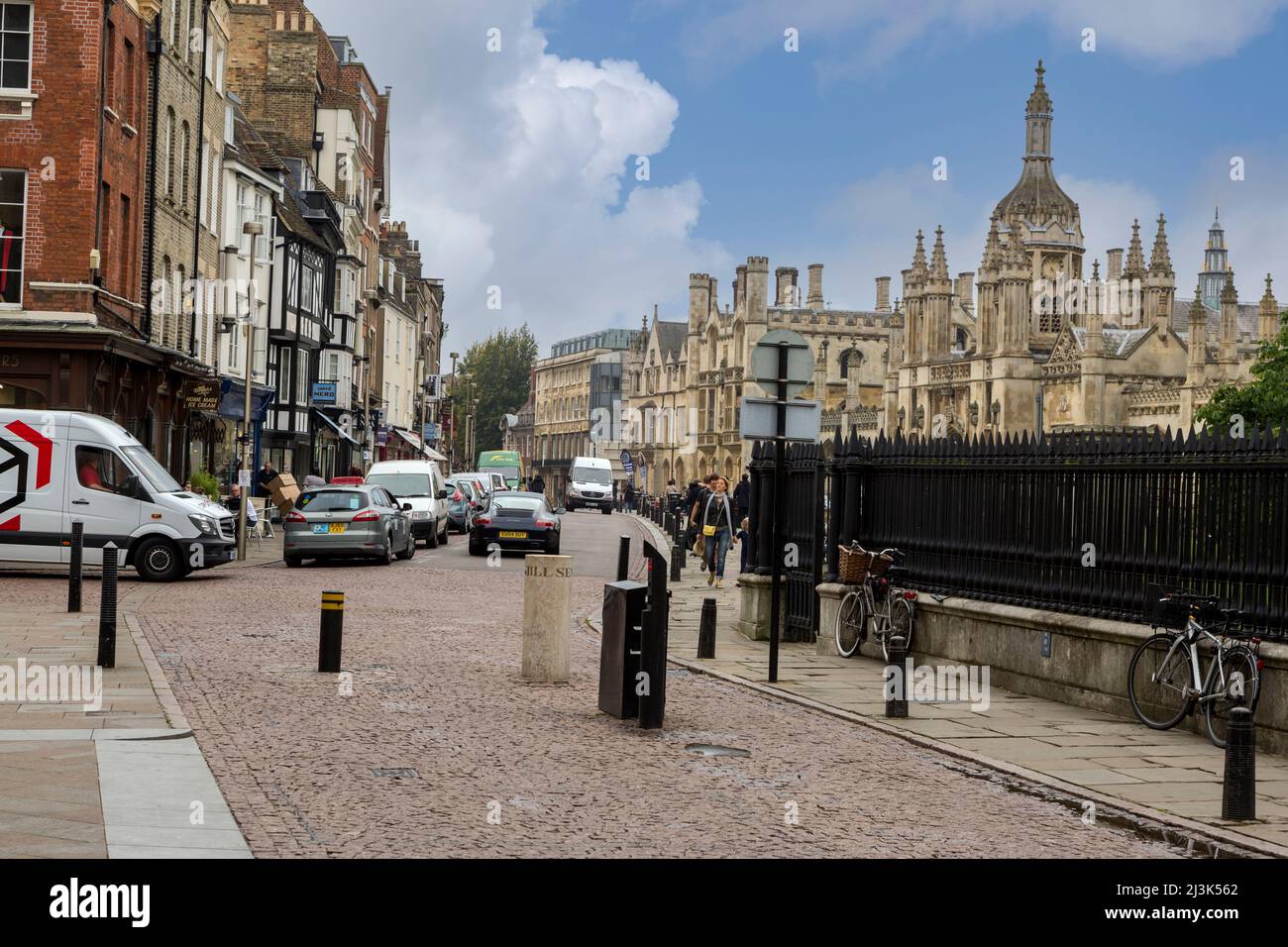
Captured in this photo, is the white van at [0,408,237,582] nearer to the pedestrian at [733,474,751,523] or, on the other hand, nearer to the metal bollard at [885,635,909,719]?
the pedestrian at [733,474,751,523]

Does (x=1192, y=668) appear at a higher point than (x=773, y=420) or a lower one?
lower

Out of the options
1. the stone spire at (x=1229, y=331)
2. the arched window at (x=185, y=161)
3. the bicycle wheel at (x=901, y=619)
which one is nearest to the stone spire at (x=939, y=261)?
the stone spire at (x=1229, y=331)

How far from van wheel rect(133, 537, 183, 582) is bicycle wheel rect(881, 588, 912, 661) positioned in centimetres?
1176

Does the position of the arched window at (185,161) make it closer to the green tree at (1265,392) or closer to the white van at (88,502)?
the white van at (88,502)

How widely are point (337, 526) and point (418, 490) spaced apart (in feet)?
30.7

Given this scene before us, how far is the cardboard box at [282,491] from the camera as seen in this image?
40.7 m

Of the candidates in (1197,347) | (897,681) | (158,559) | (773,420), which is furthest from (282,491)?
(1197,347)

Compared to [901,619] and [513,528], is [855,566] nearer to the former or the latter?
[901,619]

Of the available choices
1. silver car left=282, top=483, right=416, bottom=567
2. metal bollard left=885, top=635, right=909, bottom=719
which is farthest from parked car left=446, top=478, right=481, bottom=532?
metal bollard left=885, top=635, right=909, bottom=719

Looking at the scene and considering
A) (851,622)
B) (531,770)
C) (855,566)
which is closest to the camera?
(531,770)

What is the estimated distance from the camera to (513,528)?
1335 inches

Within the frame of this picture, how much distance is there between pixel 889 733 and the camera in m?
11.6
